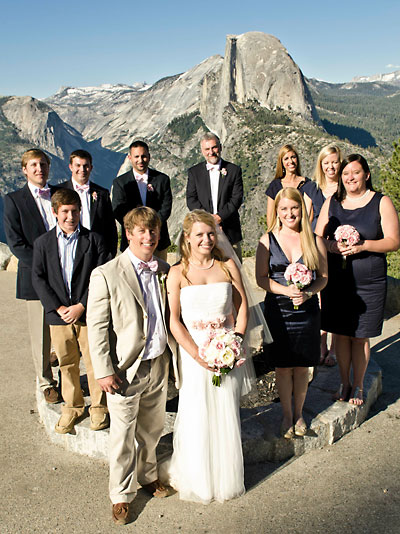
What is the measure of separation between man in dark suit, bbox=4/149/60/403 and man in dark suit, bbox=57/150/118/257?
332mm

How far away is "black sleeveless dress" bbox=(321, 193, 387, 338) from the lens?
449cm

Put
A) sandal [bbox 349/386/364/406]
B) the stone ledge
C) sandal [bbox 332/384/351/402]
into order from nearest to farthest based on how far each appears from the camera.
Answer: the stone ledge, sandal [bbox 349/386/364/406], sandal [bbox 332/384/351/402]

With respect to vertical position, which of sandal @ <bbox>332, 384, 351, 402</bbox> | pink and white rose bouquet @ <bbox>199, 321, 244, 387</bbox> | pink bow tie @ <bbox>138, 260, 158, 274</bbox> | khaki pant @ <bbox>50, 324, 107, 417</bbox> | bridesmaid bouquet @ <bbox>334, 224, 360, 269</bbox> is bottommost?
sandal @ <bbox>332, 384, 351, 402</bbox>

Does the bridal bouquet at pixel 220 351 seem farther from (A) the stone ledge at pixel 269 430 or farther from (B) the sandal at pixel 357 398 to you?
(B) the sandal at pixel 357 398

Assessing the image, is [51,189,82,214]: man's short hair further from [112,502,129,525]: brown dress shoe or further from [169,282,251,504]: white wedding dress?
[112,502,129,525]: brown dress shoe

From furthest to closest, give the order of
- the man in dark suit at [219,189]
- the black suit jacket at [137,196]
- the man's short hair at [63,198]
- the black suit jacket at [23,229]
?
the man in dark suit at [219,189]
the black suit jacket at [137,196]
the black suit jacket at [23,229]
the man's short hair at [63,198]

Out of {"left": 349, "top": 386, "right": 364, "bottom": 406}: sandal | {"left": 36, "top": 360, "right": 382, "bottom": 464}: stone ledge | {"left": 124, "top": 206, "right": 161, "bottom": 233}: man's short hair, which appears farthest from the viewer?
{"left": 349, "top": 386, "right": 364, "bottom": 406}: sandal

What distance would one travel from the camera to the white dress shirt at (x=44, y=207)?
4.82 meters

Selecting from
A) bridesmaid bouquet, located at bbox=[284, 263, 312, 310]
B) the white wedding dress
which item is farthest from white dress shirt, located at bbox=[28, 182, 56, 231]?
bridesmaid bouquet, located at bbox=[284, 263, 312, 310]

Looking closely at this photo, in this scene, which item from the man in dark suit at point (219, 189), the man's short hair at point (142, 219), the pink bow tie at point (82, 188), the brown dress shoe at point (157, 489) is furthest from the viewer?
the man in dark suit at point (219, 189)

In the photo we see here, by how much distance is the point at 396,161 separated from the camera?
1802cm

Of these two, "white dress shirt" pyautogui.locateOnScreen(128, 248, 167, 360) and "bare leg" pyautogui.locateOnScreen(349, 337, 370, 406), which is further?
"bare leg" pyautogui.locateOnScreen(349, 337, 370, 406)

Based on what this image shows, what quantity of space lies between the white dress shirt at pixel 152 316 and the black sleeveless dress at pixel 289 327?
113 cm

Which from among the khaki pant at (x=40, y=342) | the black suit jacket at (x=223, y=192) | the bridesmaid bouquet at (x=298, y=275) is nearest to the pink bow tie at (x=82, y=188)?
the khaki pant at (x=40, y=342)
